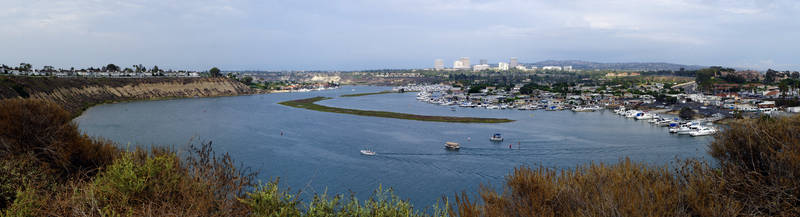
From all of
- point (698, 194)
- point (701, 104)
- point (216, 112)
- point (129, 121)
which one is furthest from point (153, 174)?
point (701, 104)

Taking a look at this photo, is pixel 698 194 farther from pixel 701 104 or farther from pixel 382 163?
pixel 701 104

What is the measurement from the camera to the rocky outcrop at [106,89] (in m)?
30.6

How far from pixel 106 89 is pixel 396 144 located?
120 ft

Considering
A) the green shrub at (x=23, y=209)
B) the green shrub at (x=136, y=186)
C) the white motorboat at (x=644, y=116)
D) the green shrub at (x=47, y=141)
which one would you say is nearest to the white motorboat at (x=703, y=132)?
the white motorboat at (x=644, y=116)

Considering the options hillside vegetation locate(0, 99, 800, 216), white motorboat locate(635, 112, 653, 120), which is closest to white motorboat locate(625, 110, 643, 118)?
white motorboat locate(635, 112, 653, 120)

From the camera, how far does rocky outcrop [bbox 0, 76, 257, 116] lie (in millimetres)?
30638

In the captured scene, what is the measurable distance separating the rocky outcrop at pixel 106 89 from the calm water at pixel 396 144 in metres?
4.12

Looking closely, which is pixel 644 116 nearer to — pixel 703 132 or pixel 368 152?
pixel 703 132

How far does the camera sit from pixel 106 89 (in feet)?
142

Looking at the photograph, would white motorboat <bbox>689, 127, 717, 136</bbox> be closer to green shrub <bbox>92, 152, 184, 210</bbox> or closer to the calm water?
the calm water

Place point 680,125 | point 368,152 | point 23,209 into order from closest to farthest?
point 23,209 → point 368,152 → point 680,125

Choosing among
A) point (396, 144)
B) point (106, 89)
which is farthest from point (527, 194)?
point (106, 89)

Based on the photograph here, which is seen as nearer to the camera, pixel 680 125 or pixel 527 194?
pixel 527 194

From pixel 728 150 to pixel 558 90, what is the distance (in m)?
44.0
